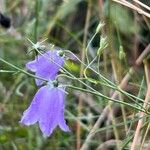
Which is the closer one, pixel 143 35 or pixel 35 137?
pixel 35 137

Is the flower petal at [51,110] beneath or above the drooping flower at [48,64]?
beneath

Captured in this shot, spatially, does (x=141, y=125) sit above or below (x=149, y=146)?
above

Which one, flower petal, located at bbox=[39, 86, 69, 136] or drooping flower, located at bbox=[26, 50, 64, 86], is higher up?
drooping flower, located at bbox=[26, 50, 64, 86]

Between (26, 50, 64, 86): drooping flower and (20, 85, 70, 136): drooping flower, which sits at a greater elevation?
(26, 50, 64, 86): drooping flower

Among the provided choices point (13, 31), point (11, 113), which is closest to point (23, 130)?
point (11, 113)

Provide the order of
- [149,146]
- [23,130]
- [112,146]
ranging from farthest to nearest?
[23,130] < [112,146] < [149,146]

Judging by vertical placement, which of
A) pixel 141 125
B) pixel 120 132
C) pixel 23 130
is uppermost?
pixel 141 125

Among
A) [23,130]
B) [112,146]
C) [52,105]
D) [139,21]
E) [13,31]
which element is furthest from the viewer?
[13,31]

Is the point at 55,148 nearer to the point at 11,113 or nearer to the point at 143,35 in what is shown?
the point at 11,113
